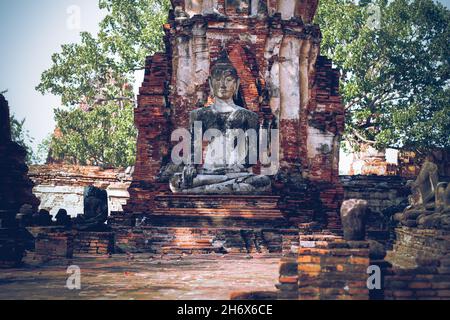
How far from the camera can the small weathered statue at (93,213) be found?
45.2 feet

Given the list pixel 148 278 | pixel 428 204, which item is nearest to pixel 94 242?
pixel 148 278

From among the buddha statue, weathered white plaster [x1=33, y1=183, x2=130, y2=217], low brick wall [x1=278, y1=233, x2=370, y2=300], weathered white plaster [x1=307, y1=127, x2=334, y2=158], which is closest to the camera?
low brick wall [x1=278, y1=233, x2=370, y2=300]

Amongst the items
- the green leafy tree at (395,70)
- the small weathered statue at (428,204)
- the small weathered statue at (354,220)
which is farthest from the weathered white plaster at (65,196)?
the small weathered statue at (354,220)

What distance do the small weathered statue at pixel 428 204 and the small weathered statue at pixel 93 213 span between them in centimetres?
519

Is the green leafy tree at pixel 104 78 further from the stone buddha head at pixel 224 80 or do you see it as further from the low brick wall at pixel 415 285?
the low brick wall at pixel 415 285

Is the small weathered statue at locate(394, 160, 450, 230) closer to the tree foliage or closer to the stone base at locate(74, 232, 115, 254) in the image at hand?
the stone base at locate(74, 232, 115, 254)

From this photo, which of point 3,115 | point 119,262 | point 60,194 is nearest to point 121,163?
point 60,194

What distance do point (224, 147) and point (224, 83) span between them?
1.28 metres

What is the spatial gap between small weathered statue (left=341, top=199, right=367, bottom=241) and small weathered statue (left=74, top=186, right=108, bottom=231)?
7.13 metres

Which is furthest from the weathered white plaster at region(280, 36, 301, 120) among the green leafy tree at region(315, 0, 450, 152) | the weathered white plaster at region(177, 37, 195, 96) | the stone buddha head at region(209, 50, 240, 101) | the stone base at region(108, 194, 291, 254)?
the green leafy tree at region(315, 0, 450, 152)

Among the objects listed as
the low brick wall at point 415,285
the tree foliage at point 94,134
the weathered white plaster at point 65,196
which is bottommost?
the low brick wall at point 415,285

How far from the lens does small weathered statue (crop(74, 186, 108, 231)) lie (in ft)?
45.2

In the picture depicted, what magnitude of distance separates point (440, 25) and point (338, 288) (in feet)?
64.6

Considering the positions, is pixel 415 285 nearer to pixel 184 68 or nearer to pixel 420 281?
pixel 420 281
